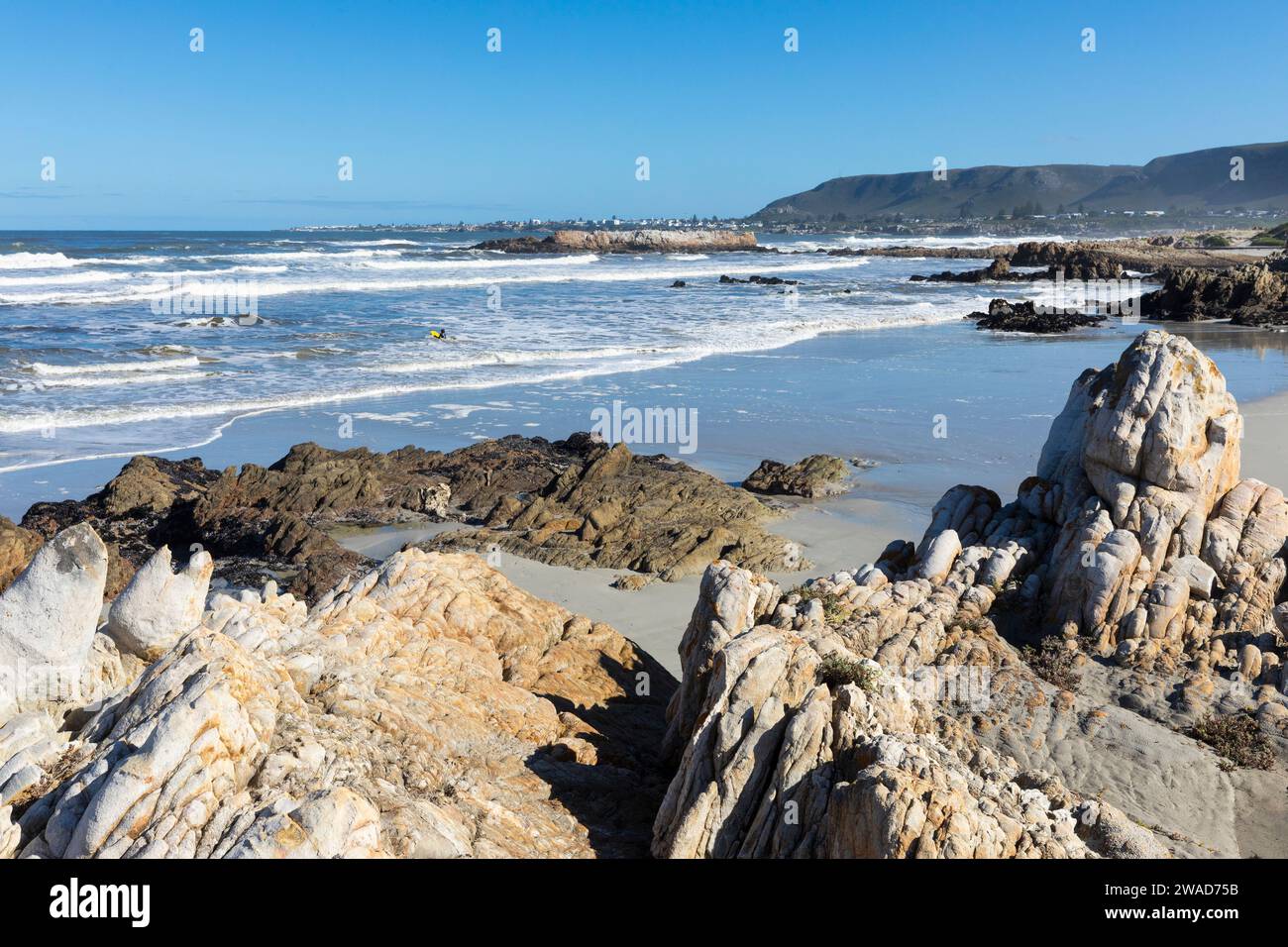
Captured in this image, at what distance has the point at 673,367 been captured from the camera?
2611 centimetres

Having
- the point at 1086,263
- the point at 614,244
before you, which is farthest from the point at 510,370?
the point at 614,244

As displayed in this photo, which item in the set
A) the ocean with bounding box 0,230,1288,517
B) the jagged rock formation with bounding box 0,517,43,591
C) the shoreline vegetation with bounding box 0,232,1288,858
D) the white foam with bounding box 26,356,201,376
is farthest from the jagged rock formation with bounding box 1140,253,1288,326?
the jagged rock formation with bounding box 0,517,43,591

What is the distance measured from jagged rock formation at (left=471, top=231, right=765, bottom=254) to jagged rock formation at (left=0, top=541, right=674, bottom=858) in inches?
3308

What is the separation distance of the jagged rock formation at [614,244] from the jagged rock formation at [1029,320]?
5768 cm

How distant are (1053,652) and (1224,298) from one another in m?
36.6

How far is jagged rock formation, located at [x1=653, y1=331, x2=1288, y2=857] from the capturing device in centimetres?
493

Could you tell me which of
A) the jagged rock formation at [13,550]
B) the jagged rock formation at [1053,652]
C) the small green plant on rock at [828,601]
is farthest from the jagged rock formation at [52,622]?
the jagged rock formation at [13,550]

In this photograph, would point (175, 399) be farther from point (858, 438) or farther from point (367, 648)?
point (367, 648)

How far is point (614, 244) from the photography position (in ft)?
314

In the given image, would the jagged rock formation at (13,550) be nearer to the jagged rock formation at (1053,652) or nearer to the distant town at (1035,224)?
the jagged rock formation at (1053,652)

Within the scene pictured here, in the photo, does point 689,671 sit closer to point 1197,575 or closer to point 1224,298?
point 1197,575

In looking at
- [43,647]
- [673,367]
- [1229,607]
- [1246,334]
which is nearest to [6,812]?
[43,647]

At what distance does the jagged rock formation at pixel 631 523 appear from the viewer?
1189 cm
